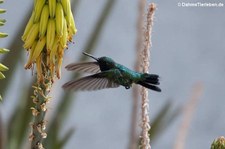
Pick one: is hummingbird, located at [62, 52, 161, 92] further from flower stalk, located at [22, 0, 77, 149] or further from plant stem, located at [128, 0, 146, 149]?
plant stem, located at [128, 0, 146, 149]

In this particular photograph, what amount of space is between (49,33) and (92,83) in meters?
0.27

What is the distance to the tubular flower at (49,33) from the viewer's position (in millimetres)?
1281

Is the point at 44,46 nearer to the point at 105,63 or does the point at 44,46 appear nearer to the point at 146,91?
the point at 146,91

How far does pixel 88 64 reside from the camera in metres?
1.64

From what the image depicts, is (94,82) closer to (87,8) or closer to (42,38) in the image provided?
(42,38)

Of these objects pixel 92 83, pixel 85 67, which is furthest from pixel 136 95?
pixel 85 67

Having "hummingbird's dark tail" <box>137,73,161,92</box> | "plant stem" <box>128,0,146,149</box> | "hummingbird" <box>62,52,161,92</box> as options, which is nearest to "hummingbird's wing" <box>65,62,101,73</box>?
"hummingbird" <box>62,52,161,92</box>

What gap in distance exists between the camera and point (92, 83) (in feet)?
5.03

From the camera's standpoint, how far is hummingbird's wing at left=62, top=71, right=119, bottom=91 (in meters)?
1.43

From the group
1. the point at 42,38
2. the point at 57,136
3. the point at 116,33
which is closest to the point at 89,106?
the point at 116,33

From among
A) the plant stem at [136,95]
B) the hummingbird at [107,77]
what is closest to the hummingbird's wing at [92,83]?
the hummingbird at [107,77]

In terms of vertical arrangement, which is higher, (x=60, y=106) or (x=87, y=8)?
(x=87, y=8)

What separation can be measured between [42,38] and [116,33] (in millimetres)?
4092

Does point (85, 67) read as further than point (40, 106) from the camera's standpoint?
Yes
